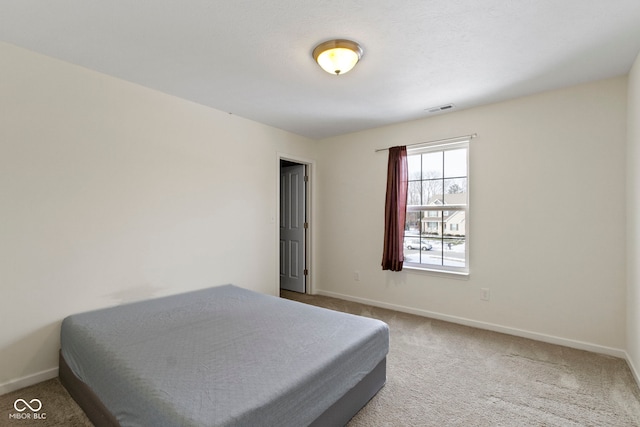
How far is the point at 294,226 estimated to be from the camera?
15.9ft

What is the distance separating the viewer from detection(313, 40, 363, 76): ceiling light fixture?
2057mm

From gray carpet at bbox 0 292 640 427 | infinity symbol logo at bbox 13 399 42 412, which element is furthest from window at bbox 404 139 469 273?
infinity symbol logo at bbox 13 399 42 412

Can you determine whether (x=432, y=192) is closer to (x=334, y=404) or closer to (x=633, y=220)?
(x=633, y=220)

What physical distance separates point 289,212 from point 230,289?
1955 millimetres

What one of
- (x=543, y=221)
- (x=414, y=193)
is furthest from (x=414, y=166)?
(x=543, y=221)

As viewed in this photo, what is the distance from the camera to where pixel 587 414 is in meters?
1.86

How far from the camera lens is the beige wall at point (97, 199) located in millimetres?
2152

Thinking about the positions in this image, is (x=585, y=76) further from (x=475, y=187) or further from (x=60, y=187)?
(x=60, y=187)

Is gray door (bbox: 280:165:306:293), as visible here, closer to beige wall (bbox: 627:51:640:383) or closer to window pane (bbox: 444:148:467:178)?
window pane (bbox: 444:148:467:178)

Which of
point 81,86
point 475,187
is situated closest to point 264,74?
point 81,86

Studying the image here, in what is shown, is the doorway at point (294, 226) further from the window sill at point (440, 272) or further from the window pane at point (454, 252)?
the window pane at point (454, 252)

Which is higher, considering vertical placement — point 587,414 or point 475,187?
point 475,187

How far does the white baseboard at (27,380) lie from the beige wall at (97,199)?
0.01 metres

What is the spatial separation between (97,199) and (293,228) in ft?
9.06
